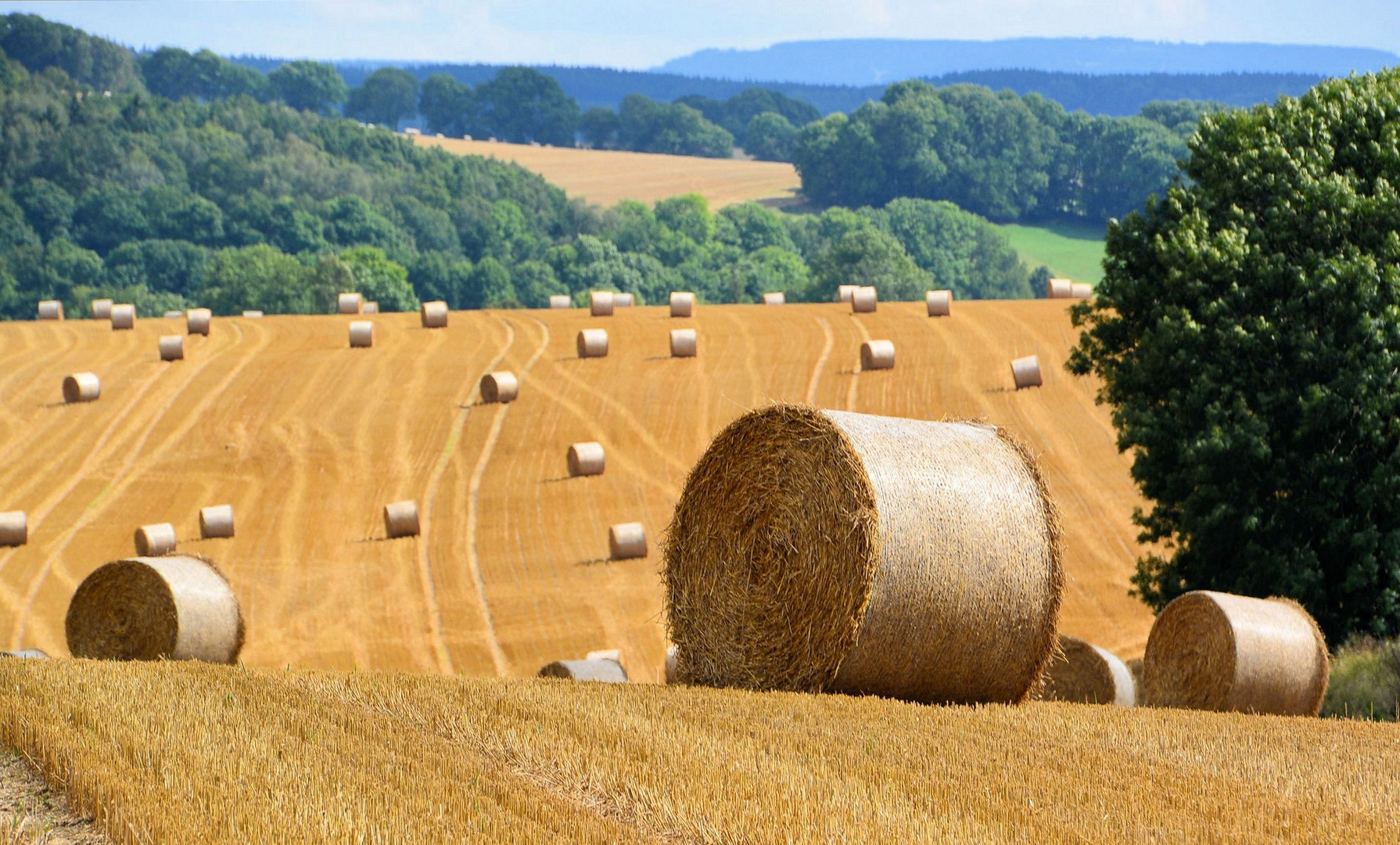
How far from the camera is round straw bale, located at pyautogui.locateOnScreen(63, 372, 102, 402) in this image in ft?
132

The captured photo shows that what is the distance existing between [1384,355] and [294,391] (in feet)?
90.2

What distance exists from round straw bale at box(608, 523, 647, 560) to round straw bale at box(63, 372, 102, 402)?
15792mm

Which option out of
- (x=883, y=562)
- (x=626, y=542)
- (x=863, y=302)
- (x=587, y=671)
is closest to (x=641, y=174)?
(x=863, y=302)

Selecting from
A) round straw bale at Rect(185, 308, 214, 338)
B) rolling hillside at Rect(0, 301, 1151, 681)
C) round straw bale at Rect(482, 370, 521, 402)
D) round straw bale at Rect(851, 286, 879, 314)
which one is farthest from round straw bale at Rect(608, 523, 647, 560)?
round straw bale at Rect(185, 308, 214, 338)

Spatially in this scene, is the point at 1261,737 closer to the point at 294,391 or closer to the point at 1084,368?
the point at 1084,368

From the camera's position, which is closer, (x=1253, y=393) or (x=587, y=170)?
(x=1253, y=393)

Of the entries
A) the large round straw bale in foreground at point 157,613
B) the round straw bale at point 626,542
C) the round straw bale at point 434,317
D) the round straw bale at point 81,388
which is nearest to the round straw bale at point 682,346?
the round straw bale at point 434,317

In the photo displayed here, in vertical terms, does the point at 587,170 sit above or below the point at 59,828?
below

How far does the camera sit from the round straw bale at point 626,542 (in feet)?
104

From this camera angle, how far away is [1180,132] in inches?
6880

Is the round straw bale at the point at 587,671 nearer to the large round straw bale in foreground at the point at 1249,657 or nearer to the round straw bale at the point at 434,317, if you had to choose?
the large round straw bale in foreground at the point at 1249,657

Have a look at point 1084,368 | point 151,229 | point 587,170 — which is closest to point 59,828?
point 1084,368

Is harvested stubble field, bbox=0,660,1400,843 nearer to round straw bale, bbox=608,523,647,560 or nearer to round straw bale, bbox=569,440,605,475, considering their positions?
round straw bale, bbox=608,523,647,560

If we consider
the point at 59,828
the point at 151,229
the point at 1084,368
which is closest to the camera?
the point at 59,828
